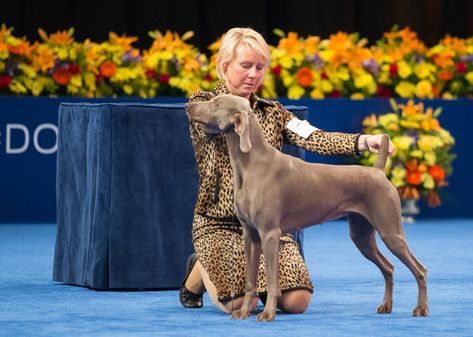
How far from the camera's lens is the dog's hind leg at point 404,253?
13.6 ft

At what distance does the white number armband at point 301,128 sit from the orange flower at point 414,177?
3680 millimetres

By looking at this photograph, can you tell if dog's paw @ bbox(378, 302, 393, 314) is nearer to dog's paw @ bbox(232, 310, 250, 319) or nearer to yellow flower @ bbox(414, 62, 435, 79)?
dog's paw @ bbox(232, 310, 250, 319)

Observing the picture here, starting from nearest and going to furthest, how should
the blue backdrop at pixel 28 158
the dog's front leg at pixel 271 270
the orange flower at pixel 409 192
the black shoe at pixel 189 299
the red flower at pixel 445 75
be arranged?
the dog's front leg at pixel 271 270 < the black shoe at pixel 189 299 < the blue backdrop at pixel 28 158 < the orange flower at pixel 409 192 < the red flower at pixel 445 75

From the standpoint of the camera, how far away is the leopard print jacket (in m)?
4.51

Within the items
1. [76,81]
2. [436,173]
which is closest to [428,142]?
[436,173]

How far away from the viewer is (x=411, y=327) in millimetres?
3980

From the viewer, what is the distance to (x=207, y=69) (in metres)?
8.44

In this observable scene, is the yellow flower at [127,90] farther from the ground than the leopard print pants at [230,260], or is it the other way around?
the yellow flower at [127,90]

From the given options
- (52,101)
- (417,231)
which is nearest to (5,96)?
(52,101)

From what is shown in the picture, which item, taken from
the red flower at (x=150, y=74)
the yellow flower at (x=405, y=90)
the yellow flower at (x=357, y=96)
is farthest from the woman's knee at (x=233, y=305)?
the yellow flower at (x=405, y=90)

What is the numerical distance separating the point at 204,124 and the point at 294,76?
441 cm

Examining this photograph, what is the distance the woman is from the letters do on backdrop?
3322 mm

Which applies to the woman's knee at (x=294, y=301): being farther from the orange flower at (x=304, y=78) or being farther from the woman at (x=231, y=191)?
the orange flower at (x=304, y=78)

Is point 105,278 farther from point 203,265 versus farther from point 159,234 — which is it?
point 203,265
